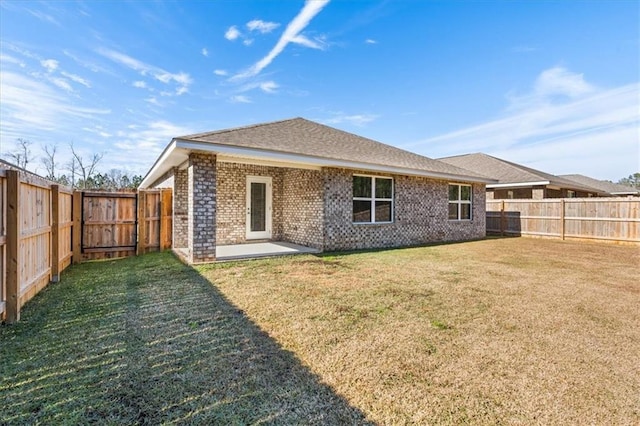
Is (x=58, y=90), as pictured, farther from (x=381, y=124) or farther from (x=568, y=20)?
(x=568, y=20)

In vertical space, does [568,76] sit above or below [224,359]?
above

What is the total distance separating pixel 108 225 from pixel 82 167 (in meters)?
29.8

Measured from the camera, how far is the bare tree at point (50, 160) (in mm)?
28906

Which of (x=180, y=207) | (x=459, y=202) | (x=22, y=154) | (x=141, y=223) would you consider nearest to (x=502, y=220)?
(x=459, y=202)

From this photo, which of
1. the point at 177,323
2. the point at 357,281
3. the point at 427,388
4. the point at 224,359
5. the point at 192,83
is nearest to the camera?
the point at 427,388

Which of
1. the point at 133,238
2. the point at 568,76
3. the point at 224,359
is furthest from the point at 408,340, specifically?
the point at 568,76

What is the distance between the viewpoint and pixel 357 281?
5.87m

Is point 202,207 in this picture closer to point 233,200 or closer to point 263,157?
point 263,157

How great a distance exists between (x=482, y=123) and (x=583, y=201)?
677 centimetres

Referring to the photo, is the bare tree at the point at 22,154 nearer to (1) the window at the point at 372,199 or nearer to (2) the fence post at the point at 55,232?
(2) the fence post at the point at 55,232

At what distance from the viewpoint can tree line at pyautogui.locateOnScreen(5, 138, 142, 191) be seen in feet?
88.3

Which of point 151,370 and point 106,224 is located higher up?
point 106,224

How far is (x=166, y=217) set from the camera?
9.77 meters

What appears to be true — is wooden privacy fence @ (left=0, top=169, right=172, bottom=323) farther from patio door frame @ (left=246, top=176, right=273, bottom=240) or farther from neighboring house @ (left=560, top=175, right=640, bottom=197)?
neighboring house @ (left=560, top=175, right=640, bottom=197)
